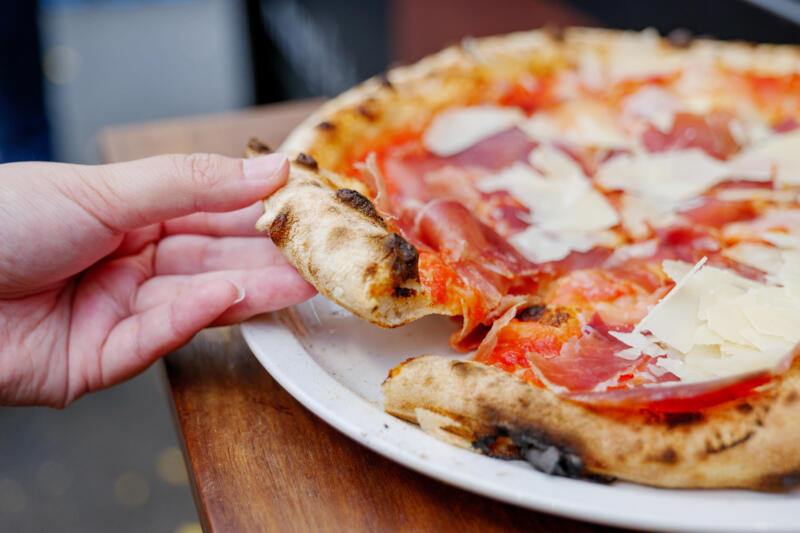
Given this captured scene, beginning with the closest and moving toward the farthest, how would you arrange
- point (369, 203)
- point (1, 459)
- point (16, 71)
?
point (369, 203), point (1, 459), point (16, 71)

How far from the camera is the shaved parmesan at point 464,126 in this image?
5.81 feet

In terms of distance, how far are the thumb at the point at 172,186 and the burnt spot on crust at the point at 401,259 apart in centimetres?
29

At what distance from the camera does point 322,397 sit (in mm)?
1009

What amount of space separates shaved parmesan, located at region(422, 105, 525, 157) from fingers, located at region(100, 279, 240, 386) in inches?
29.7

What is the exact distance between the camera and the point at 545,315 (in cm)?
119

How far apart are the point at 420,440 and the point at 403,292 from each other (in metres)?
0.21

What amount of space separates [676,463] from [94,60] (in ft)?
19.4

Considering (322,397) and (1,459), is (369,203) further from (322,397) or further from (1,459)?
(1,459)

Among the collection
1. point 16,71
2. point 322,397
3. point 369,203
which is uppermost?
point 369,203

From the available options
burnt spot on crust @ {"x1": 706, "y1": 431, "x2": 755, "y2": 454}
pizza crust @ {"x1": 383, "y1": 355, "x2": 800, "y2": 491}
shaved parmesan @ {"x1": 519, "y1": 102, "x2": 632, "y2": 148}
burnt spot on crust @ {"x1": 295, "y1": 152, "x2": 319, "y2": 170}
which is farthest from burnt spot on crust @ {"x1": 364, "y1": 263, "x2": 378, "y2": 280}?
shaved parmesan @ {"x1": 519, "y1": 102, "x2": 632, "y2": 148}

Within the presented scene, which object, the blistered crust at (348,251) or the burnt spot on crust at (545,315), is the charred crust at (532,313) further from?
the blistered crust at (348,251)

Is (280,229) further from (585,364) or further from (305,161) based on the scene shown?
(585,364)

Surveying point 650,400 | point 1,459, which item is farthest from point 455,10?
point 650,400

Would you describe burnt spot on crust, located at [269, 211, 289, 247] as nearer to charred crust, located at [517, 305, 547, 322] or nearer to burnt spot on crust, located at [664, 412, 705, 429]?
charred crust, located at [517, 305, 547, 322]
